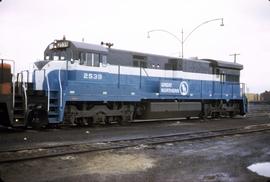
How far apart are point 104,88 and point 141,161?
31.7ft

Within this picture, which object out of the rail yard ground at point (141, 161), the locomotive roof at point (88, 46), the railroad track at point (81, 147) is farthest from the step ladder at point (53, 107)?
the railroad track at point (81, 147)

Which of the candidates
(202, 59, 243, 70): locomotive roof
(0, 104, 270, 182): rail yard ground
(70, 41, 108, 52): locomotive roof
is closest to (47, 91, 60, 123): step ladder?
(0, 104, 270, 182): rail yard ground

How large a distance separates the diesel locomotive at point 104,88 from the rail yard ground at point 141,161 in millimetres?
1919

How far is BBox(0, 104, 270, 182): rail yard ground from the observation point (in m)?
8.19

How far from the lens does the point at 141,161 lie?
9.93 m

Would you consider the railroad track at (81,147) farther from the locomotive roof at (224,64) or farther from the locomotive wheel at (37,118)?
the locomotive roof at (224,64)

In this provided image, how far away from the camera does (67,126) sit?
18.5m

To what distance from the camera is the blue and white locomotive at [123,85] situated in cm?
1778

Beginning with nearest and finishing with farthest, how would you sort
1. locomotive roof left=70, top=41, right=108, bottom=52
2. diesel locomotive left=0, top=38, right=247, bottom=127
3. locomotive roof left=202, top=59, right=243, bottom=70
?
diesel locomotive left=0, top=38, right=247, bottom=127, locomotive roof left=70, top=41, right=108, bottom=52, locomotive roof left=202, top=59, right=243, bottom=70

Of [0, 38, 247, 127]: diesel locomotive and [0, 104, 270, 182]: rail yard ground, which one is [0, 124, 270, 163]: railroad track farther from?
[0, 38, 247, 127]: diesel locomotive

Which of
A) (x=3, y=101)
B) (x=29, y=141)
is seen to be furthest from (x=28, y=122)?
(x=29, y=141)

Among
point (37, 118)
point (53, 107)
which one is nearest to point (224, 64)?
point (53, 107)

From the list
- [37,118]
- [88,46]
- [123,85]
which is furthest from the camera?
[123,85]

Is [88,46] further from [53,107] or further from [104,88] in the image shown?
[53,107]
